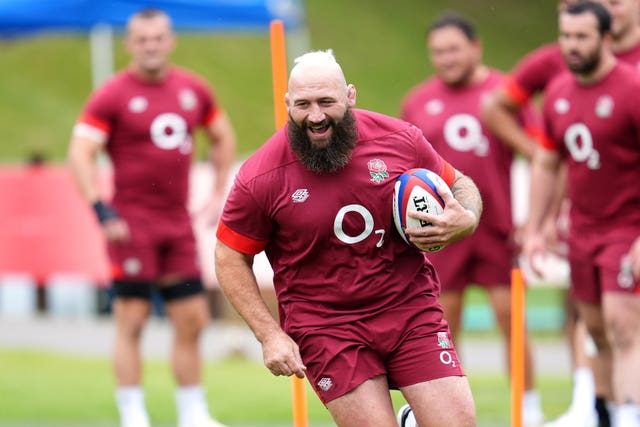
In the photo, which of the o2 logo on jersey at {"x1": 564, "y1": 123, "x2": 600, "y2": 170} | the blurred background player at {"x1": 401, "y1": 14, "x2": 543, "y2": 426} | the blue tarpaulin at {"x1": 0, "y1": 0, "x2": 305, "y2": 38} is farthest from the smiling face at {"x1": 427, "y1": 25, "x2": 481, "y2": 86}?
the blue tarpaulin at {"x1": 0, "y1": 0, "x2": 305, "y2": 38}

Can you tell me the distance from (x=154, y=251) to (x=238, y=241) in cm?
366

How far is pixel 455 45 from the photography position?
1001cm

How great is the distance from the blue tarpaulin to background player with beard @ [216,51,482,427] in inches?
366

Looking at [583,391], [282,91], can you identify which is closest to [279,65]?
[282,91]

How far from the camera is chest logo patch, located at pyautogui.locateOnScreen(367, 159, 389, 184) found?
6.33 metres

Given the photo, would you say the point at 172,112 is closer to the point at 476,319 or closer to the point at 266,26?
the point at 266,26

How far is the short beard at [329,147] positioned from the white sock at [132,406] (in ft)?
12.6

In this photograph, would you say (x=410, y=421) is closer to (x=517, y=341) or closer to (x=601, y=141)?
(x=517, y=341)

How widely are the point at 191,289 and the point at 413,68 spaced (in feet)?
94.1

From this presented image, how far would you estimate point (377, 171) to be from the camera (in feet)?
20.8

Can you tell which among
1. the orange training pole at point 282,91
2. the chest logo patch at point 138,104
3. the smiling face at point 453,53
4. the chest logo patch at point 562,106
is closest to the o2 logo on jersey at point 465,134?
the smiling face at point 453,53

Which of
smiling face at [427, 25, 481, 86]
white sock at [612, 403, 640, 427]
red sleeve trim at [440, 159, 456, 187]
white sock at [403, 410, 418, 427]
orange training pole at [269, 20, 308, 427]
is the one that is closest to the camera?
red sleeve trim at [440, 159, 456, 187]

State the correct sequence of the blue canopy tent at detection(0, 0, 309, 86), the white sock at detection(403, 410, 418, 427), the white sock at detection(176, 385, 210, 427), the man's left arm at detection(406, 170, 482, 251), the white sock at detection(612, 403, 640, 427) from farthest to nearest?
the blue canopy tent at detection(0, 0, 309, 86) → the white sock at detection(176, 385, 210, 427) → the white sock at detection(612, 403, 640, 427) → the white sock at detection(403, 410, 418, 427) → the man's left arm at detection(406, 170, 482, 251)

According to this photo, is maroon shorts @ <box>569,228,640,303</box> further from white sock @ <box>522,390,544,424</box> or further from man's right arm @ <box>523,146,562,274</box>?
white sock @ <box>522,390,544,424</box>
